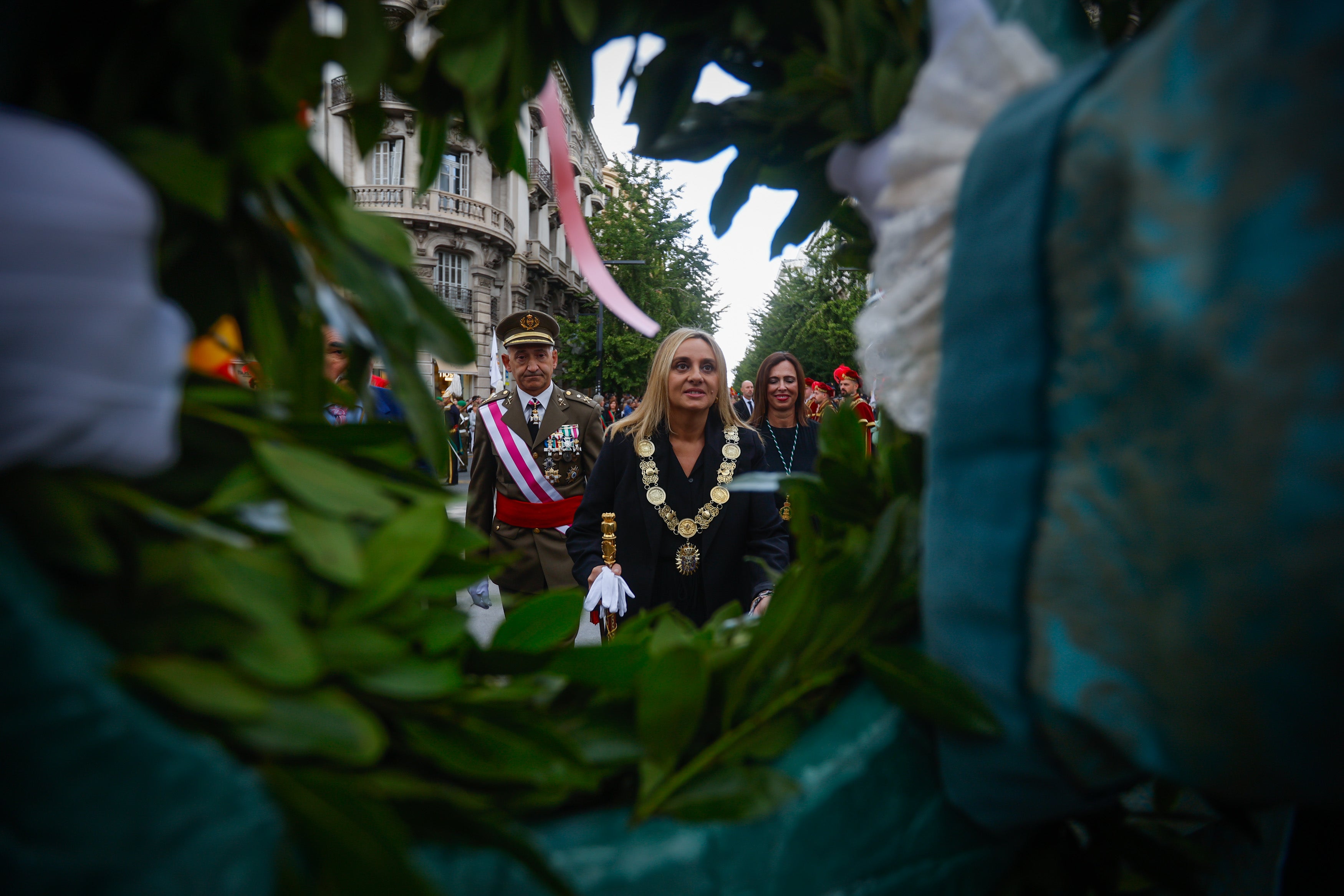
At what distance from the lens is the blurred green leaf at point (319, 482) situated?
531mm

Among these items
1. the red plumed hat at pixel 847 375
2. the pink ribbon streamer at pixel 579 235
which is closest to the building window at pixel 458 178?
the red plumed hat at pixel 847 375

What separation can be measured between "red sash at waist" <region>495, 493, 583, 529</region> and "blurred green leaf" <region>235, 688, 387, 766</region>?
10.3 feet

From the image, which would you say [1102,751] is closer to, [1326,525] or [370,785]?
[1326,525]

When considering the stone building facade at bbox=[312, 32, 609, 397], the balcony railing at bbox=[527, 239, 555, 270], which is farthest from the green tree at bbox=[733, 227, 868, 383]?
the balcony railing at bbox=[527, 239, 555, 270]

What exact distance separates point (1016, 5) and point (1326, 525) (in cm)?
53

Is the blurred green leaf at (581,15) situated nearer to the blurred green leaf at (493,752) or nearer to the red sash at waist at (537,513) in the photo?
the blurred green leaf at (493,752)

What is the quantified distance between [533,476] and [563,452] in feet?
0.69

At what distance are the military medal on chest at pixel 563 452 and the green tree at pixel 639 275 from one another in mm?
11335

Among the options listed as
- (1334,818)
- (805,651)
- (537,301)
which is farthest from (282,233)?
(537,301)

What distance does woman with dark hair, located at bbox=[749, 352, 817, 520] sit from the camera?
4156mm

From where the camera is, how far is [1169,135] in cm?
45

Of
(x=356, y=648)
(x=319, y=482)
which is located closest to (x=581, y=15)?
(x=319, y=482)

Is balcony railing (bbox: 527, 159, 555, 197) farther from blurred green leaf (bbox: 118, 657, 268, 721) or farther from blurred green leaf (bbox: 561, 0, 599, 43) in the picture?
blurred green leaf (bbox: 118, 657, 268, 721)

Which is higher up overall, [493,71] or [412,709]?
[493,71]
